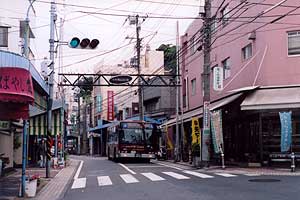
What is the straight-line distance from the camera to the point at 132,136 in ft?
129

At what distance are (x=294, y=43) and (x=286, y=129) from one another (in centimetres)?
487

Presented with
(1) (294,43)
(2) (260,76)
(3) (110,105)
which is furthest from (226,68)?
(3) (110,105)

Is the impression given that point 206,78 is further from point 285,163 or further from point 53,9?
point 53,9

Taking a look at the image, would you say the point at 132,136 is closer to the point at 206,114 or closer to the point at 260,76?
the point at 206,114

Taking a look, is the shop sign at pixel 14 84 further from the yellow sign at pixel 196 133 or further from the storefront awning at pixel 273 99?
the yellow sign at pixel 196 133

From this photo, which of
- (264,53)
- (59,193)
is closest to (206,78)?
(264,53)

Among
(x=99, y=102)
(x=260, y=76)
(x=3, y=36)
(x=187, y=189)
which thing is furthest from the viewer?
(x=99, y=102)

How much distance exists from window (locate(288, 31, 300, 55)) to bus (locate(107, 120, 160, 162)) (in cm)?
1526

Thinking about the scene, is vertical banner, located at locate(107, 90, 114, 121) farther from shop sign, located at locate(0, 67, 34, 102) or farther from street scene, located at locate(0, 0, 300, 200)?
shop sign, located at locate(0, 67, 34, 102)

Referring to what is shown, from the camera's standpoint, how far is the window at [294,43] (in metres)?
27.0

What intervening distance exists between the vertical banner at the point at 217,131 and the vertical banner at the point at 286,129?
13.9ft

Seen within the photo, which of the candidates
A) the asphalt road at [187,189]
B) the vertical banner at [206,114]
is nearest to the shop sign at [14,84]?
the asphalt road at [187,189]

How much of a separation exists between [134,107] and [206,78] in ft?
134

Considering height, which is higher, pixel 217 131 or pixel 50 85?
pixel 50 85
